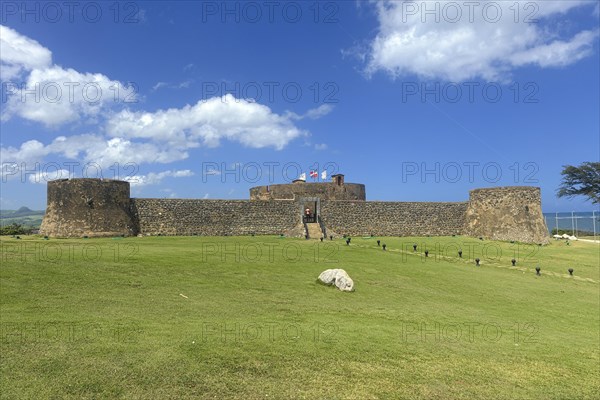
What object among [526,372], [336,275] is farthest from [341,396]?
[336,275]

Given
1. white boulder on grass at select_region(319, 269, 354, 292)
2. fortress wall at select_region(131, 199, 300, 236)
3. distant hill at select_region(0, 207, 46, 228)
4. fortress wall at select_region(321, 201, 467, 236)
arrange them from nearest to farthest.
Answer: white boulder on grass at select_region(319, 269, 354, 292), fortress wall at select_region(131, 199, 300, 236), fortress wall at select_region(321, 201, 467, 236), distant hill at select_region(0, 207, 46, 228)

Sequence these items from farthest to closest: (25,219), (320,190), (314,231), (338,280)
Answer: (25,219) → (320,190) → (314,231) → (338,280)

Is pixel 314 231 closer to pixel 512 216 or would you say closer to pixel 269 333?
pixel 512 216

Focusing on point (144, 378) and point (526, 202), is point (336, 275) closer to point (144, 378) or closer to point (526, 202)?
point (144, 378)

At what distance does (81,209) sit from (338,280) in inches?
755

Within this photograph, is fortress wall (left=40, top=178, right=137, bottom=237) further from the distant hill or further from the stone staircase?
the stone staircase

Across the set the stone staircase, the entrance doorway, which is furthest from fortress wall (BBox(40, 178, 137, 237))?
the entrance doorway

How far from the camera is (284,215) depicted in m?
31.6

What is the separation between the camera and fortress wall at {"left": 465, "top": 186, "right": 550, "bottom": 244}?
110 feet

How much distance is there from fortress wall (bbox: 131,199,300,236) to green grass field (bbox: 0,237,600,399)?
13920 mm

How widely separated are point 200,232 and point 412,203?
17.4 meters

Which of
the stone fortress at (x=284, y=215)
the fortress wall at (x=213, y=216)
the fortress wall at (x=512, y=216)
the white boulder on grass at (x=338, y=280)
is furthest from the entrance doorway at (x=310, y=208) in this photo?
the white boulder on grass at (x=338, y=280)

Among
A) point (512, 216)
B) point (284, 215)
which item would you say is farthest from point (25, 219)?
point (512, 216)

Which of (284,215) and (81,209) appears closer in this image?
(81,209)
